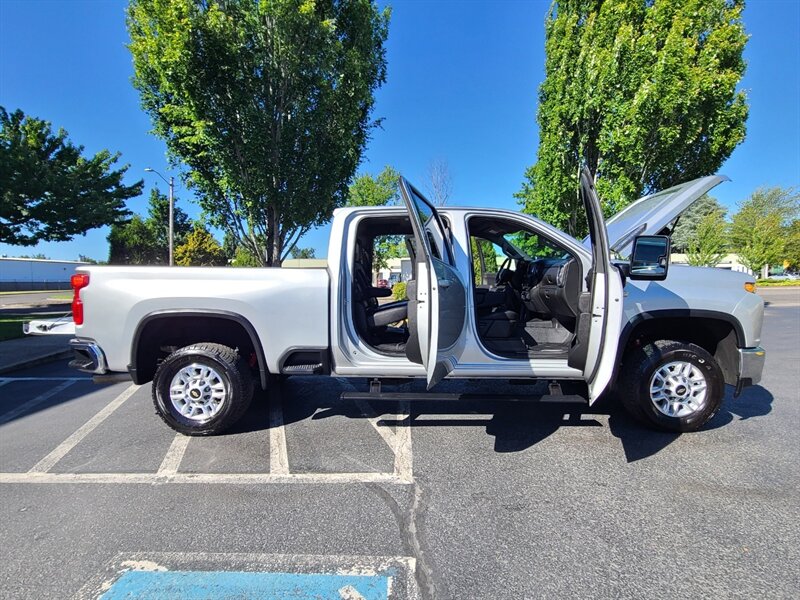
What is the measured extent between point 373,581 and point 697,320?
3.56 m

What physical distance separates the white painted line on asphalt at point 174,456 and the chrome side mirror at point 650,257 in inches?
151

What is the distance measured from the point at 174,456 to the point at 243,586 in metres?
1.75

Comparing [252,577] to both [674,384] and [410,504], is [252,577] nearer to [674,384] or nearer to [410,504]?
[410,504]

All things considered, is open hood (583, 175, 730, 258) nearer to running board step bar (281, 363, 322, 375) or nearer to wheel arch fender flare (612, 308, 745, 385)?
wheel arch fender flare (612, 308, 745, 385)

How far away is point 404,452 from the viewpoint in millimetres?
3441

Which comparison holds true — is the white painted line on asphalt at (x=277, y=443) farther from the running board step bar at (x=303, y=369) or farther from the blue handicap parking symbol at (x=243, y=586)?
the blue handicap parking symbol at (x=243, y=586)

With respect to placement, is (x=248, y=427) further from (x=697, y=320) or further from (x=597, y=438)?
(x=697, y=320)

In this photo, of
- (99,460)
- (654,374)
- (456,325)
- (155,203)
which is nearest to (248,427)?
(99,460)

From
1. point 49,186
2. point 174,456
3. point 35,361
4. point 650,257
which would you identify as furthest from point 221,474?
point 49,186

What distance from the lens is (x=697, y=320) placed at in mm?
3752

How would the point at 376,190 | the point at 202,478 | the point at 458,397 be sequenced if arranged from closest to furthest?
the point at 202,478
the point at 458,397
the point at 376,190

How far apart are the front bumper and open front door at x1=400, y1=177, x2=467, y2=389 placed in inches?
96.8

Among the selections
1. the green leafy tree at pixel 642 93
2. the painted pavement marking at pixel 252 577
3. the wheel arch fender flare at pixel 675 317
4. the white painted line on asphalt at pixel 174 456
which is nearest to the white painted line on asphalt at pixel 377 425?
the painted pavement marking at pixel 252 577

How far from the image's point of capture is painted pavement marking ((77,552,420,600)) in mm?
1945
